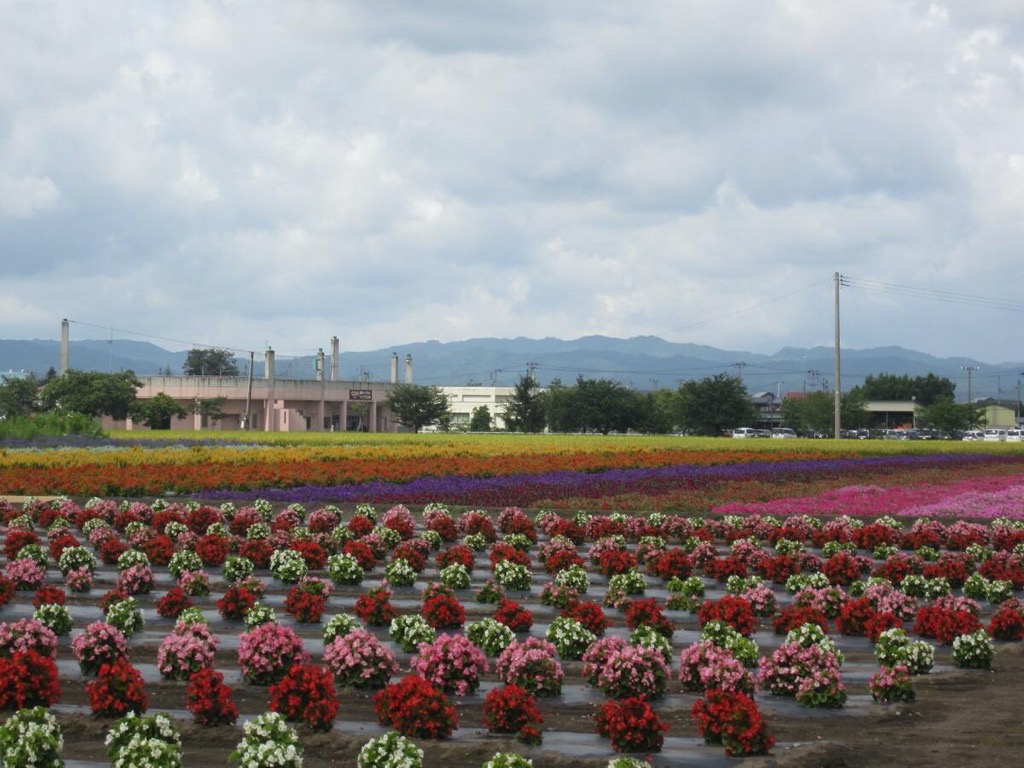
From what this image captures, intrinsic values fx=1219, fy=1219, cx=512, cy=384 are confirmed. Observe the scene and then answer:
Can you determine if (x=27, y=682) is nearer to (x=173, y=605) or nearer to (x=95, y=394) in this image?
(x=173, y=605)

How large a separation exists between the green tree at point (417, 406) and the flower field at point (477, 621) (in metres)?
78.3

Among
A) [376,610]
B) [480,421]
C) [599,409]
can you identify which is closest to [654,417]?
[599,409]

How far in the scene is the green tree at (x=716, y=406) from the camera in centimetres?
9088

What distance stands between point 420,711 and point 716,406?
83349mm

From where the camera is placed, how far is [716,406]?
9081 cm

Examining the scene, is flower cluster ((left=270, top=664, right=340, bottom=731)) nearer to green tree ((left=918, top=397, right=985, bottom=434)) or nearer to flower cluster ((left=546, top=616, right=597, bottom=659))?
flower cluster ((left=546, top=616, right=597, bottom=659))

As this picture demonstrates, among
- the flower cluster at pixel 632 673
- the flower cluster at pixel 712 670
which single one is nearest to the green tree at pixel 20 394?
the flower cluster at pixel 712 670

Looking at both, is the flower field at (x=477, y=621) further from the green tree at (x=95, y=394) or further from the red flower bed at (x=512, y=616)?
the green tree at (x=95, y=394)

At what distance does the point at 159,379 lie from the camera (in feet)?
349

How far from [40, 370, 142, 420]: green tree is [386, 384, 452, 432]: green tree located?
2473 cm

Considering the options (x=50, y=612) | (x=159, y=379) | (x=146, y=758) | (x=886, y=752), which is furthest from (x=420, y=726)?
(x=159, y=379)

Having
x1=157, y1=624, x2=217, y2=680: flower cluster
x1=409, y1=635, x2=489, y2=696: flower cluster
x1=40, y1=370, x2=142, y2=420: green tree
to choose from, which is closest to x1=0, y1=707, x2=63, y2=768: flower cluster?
x1=157, y1=624, x2=217, y2=680: flower cluster

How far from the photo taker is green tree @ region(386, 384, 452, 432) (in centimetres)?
10662

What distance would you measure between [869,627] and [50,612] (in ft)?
28.5
